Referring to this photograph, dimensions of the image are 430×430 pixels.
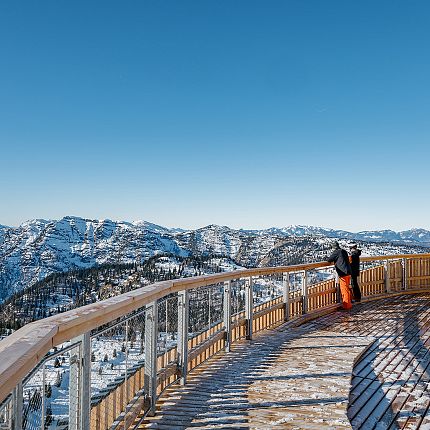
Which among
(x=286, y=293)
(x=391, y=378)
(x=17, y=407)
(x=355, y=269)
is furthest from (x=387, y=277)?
(x=17, y=407)

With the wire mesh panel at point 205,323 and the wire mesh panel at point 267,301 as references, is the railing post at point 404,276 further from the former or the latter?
the wire mesh panel at point 205,323

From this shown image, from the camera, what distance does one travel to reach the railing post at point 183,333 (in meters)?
4.94

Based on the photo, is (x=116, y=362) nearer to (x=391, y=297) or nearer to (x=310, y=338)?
(x=310, y=338)

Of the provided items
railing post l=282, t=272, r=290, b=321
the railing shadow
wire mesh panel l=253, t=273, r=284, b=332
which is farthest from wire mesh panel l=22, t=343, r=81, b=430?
A: railing post l=282, t=272, r=290, b=321

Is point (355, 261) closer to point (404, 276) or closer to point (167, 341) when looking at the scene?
point (404, 276)

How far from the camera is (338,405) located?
4.25 metres

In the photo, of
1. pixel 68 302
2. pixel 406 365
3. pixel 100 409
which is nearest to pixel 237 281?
pixel 406 365

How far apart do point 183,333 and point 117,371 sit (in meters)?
1.72

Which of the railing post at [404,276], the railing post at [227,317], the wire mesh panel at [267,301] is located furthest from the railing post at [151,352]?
the railing post at [404,276]

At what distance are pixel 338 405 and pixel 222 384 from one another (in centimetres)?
140

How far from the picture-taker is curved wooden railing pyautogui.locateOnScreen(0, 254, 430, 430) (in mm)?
1751

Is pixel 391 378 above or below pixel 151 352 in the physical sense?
below

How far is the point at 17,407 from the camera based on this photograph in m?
1.71

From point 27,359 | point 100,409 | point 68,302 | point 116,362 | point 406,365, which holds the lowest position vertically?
point 68,302
